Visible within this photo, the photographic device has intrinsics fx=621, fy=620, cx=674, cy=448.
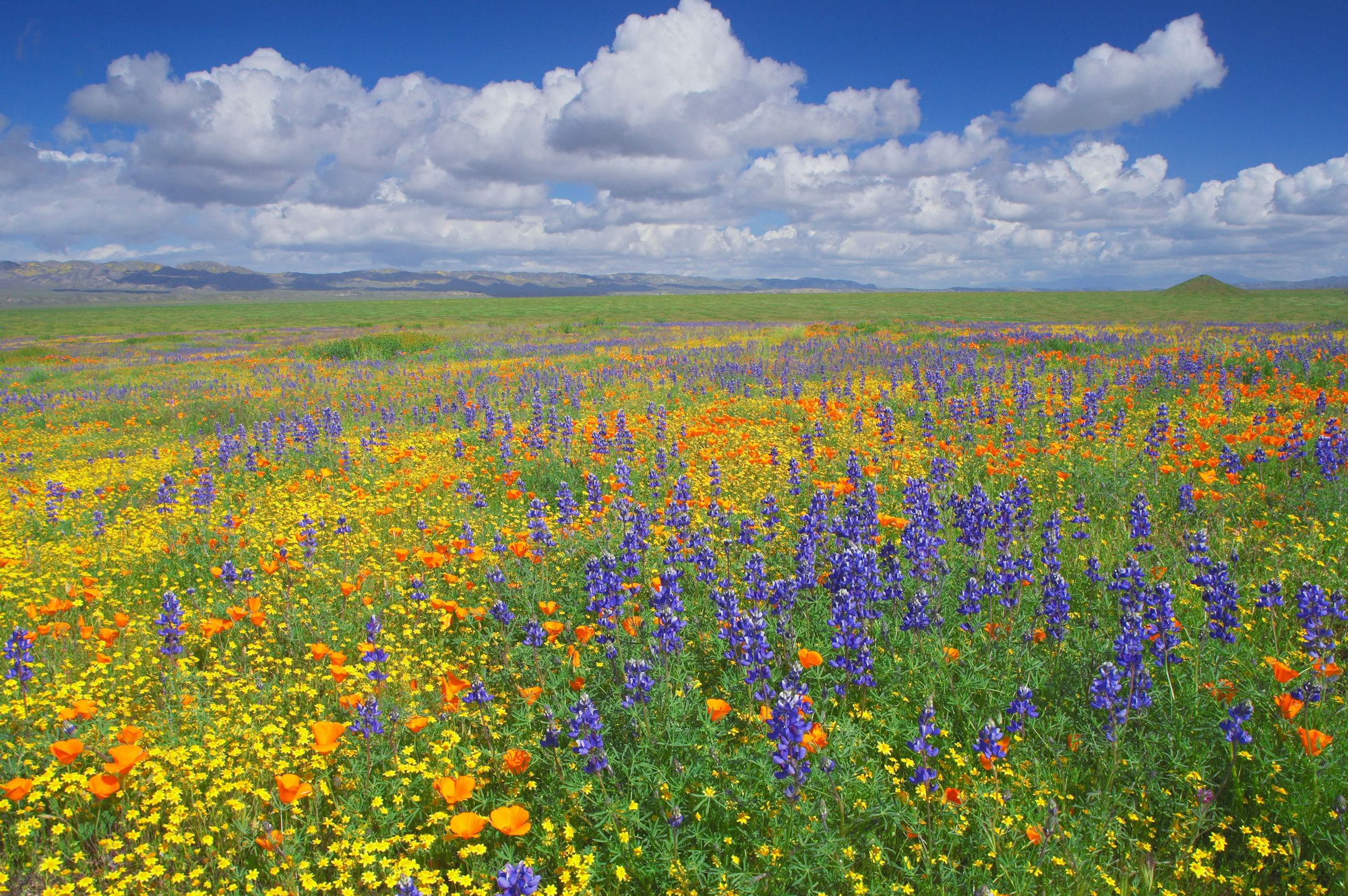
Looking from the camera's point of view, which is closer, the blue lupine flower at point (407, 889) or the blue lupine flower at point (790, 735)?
the blue lupine flower at point (407, 889)

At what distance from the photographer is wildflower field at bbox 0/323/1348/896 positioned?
2.68 metres

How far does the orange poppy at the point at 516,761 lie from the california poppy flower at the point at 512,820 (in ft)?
2.32

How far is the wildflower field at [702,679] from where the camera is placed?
2.68 m

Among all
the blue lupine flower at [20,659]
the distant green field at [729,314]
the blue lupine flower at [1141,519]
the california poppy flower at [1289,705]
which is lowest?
the blue lupine flower at [20,659]

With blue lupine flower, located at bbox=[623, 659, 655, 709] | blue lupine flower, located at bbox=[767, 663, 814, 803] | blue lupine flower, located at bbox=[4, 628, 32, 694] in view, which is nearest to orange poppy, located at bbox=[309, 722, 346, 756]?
blue lupine flower, located at bbox=[623, 659, 655, 709]

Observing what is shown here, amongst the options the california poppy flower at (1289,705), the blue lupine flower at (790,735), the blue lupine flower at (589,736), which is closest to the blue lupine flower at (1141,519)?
the california poppy flower at (1289,705)

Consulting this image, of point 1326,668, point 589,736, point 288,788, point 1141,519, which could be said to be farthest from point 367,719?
point 1141,519

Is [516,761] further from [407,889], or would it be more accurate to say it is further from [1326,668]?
[1326,668]

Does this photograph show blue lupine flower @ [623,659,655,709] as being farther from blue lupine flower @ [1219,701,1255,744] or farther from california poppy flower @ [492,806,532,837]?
blue lupine flower @ [1219,701,1255,744]

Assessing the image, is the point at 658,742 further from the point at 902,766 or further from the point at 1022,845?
the point at 1022,845

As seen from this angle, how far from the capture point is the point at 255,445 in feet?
32.7

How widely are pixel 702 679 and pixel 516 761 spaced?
128cm

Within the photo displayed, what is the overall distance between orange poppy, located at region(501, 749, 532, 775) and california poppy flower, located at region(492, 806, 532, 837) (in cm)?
71

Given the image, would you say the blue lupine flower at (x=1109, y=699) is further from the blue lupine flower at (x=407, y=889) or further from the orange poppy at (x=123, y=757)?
the orange poppy at (x=123, y=757)
